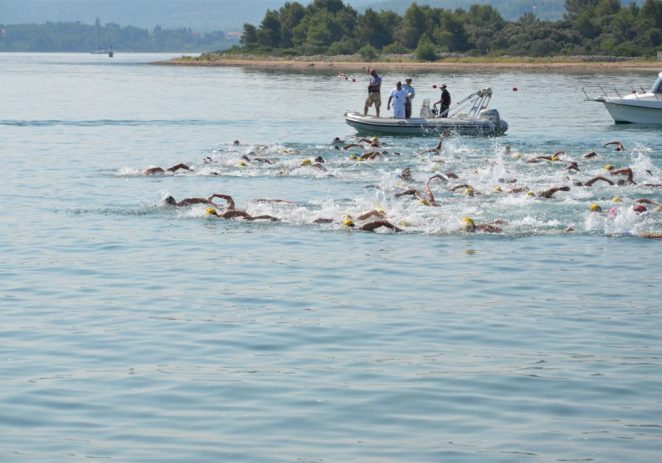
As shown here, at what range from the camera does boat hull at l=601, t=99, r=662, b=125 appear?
46.3 meters

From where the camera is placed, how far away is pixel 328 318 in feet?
48.0

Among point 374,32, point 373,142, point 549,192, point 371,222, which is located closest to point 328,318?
point 371,222

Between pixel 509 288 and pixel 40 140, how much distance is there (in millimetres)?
30871

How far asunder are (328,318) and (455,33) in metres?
156

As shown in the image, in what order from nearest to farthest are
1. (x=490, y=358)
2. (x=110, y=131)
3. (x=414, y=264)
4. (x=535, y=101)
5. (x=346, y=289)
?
(x=490, y=358) → (x=346, y=289) → (x=414, y=264) → (x=110, y=131) → (x=535, y=101)

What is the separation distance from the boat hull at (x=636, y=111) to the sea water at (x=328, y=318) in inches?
590

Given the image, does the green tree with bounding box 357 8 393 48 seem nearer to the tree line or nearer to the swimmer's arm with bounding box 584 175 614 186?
the tree line

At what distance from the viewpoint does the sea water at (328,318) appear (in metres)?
10.2

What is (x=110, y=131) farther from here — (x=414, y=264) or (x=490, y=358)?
(x=490, y=358)

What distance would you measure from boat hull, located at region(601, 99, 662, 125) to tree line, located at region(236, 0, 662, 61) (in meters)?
99.1

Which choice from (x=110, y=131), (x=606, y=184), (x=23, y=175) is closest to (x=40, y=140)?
(x=110, y=131)

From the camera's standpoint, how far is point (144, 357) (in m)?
12.7

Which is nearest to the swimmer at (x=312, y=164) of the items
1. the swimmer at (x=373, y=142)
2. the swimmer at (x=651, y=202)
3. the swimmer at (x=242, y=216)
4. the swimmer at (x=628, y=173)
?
the swimmer at (x=373, y=142)

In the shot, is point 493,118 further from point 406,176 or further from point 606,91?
point 606,91
